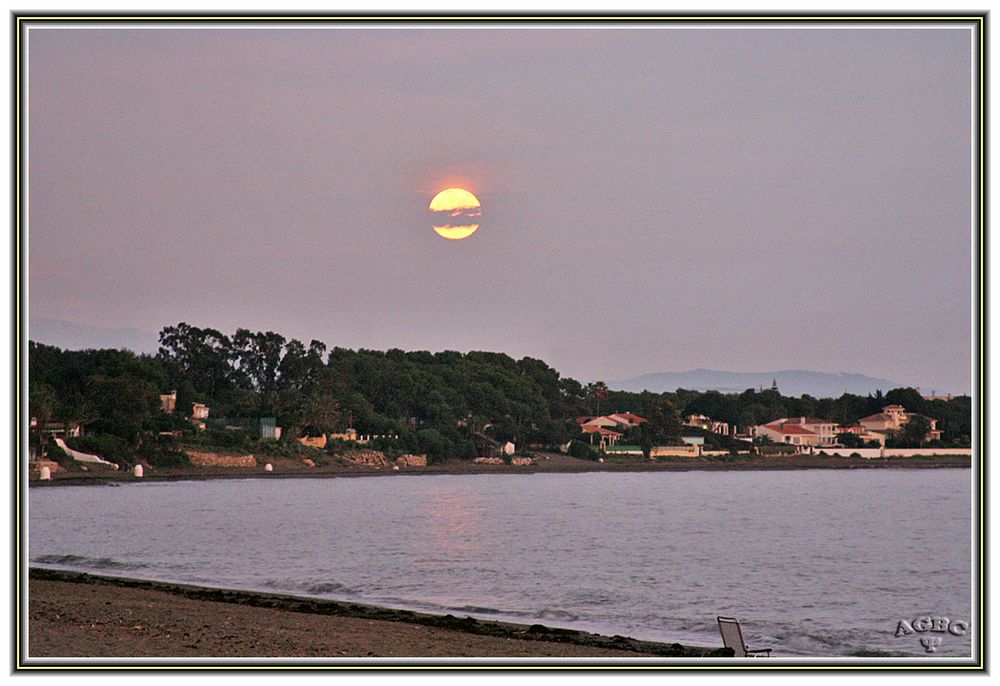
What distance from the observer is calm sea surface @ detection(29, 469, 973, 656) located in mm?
20969

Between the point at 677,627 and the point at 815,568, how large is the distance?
13.9 m

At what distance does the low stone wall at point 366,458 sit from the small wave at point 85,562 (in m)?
71.8

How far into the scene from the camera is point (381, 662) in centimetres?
1092

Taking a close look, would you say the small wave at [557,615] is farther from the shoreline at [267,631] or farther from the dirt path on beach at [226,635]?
the dirt path on beach at [226,635]

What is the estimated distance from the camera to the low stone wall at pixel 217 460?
3396 inches

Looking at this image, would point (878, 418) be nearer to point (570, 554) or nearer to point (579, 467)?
point (579, 467)

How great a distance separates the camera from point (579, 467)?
382 ft

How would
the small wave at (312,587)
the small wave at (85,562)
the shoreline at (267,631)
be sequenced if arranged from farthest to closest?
1. the small wave at (85,562)
2. the small wave at (312,587)
3. the shoreline at (267,631)

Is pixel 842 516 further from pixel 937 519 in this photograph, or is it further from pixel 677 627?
pixel 677 627

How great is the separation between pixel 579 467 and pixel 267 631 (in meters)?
102

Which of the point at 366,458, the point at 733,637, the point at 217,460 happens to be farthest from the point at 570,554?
the point at 366,458

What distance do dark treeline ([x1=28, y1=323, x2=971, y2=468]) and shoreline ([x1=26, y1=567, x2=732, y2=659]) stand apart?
199ft

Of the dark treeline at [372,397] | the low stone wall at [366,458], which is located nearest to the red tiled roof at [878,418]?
the dark treeline at [372,397]

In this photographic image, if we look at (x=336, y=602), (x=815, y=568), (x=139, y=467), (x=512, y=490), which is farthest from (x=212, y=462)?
(x=336, y=602)
